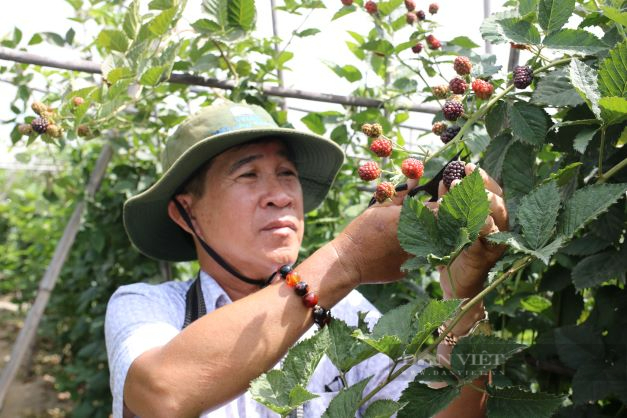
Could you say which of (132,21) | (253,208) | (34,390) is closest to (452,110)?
(253,208)

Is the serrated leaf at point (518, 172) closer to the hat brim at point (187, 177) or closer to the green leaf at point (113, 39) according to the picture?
the hat brim at point (187, 177)

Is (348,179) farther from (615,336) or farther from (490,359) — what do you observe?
(490,359)

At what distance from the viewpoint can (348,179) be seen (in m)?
2.13

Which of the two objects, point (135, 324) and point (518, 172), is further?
point (135, 324)

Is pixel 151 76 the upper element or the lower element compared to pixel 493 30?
lower

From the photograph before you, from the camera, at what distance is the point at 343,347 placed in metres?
0.79

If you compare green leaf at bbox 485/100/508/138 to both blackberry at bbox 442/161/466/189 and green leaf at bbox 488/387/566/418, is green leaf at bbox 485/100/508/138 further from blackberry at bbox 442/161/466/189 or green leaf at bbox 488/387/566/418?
green leaf at bbox 488/387/566/418

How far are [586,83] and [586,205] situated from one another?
0.17 meters

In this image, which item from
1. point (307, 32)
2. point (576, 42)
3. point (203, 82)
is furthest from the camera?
point (307, 32)

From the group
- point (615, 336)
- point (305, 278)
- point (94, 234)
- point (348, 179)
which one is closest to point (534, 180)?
point (305, 278)

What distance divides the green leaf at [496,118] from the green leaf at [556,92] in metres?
0.07

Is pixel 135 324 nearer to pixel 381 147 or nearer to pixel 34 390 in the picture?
pixel 381 147

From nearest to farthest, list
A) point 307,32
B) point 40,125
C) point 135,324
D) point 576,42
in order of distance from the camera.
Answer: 1. point 576,42
2. point 135,324
3. point 40,125
4. point 307,32

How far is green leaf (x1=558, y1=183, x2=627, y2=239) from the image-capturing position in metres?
0.72
